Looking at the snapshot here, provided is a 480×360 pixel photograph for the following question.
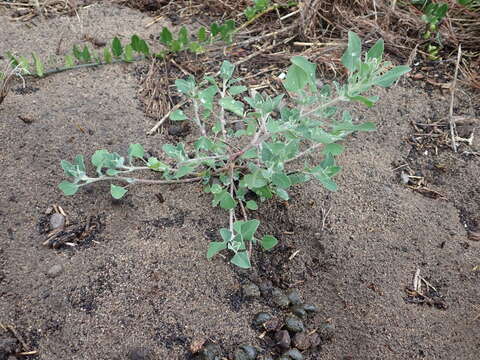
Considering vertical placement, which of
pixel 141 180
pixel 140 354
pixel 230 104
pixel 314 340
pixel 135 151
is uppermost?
pixel 230 104

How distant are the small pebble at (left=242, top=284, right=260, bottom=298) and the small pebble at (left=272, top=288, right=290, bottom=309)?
65 millimetres

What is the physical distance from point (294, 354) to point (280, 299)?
0.21 m

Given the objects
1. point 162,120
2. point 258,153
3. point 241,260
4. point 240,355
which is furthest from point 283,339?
point 162,120

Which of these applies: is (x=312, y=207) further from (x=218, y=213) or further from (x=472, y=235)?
(x=472, y=235)

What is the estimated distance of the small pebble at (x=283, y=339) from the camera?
1.73 meters

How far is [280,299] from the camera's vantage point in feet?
6.05

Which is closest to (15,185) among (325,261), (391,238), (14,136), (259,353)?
(14,136)

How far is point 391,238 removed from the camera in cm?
204

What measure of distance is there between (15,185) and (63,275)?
18.5 inches

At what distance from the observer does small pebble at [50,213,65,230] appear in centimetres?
190

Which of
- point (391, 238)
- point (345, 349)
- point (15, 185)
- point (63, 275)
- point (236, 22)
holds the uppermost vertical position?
point (236, 22)

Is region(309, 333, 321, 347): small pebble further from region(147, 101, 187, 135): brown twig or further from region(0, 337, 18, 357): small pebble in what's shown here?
region(147, 101, 187, 135): brown twig

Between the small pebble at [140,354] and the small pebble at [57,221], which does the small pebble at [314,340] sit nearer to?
the small pebble at [140,354]

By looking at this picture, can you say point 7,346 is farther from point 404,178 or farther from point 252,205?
point 404,178
